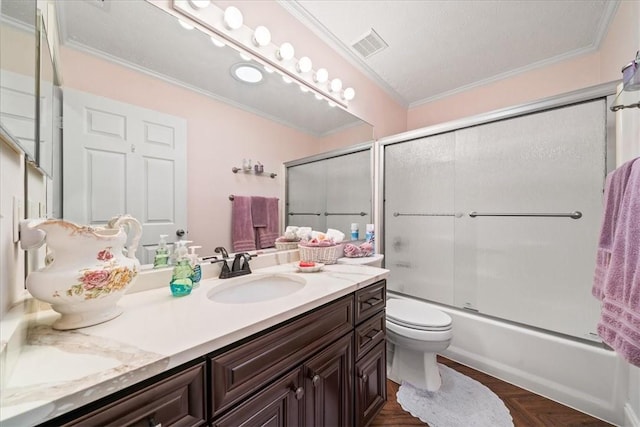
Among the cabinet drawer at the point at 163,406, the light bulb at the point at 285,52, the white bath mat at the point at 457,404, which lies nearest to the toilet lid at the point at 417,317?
the white bath mat at the point at 457,404

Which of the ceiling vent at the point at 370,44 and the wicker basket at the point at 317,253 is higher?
the ceiling vent at the point at 370,44

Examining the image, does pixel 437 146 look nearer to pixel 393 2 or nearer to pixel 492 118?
pixel 492 118

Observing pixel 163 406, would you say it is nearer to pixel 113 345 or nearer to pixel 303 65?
pixel 113 345

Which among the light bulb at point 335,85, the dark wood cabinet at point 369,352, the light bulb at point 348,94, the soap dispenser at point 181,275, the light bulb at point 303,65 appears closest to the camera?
the soap dispenser at point 181,275

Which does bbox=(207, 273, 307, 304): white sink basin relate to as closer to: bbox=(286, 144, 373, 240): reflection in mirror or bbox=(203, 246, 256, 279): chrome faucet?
bbox=(203, 246, 256, 279): chrome faucet

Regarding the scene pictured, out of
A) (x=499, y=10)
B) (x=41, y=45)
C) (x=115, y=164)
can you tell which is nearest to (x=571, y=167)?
(x=499, y=10)

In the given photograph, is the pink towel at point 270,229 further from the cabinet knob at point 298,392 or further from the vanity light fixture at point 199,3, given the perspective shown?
the vanity light fixture at point 199,3

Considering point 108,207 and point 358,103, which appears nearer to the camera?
point 108,207

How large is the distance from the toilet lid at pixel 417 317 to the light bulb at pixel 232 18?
1.89 metres

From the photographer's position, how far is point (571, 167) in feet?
4.85

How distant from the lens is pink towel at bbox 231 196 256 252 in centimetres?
124

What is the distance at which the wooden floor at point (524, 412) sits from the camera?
1.27 metres

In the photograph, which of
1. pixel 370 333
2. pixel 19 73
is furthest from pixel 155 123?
pixel 370 333

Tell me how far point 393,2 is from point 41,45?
1649 millimetres
